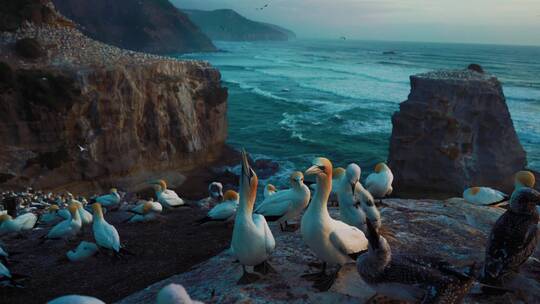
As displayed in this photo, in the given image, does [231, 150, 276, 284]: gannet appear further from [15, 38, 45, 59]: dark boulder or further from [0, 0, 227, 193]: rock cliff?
[15, 38, 45, 59]: dark boulder

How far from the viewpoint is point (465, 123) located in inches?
1085

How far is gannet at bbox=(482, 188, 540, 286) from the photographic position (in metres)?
5.31

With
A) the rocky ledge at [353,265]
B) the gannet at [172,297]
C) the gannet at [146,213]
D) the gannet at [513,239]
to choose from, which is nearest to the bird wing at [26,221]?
the gannet at [146,213]

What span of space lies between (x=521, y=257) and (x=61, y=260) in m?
9.53

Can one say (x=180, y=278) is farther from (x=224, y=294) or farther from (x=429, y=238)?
(x=429, y=238)

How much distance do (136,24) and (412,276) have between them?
447ft

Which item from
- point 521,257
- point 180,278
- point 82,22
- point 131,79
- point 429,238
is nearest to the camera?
point 521,257

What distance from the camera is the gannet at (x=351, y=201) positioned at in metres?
7.27

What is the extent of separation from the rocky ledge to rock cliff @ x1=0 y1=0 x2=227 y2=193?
60.2 feet

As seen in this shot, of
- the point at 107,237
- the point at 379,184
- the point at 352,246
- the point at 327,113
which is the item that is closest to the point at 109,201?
the point at 107,237

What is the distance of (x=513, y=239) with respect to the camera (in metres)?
5.32

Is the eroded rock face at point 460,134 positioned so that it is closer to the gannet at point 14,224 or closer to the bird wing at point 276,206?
the bird wing at point 276,206

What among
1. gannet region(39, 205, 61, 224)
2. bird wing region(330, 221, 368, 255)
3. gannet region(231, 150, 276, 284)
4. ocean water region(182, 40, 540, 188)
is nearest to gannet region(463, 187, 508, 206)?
bird wing region(330, 221, 368, 255)

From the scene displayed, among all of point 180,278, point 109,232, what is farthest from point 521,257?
point 109,232
